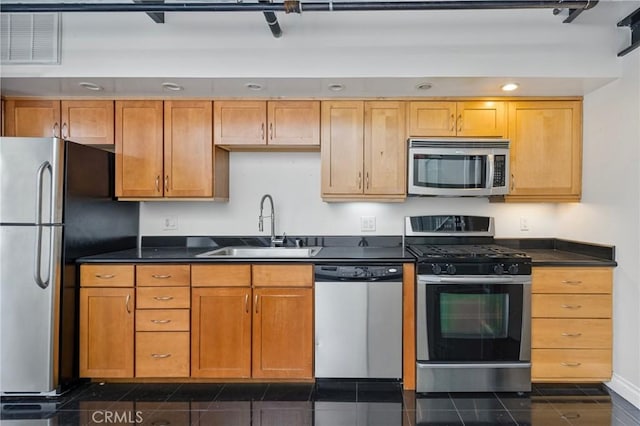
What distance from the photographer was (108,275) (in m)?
2.64

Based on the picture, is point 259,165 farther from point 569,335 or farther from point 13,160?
point 569,335

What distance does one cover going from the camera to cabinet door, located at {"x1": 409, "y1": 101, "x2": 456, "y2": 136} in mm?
2977

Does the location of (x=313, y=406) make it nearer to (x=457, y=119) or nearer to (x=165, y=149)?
(x=165, y=149)

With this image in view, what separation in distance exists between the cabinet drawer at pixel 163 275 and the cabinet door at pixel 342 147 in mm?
1220

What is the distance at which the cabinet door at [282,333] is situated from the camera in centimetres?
263

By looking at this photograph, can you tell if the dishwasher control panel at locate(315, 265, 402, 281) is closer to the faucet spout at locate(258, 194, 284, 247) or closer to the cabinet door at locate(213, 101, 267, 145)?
the faucet spout at locate(258, 194, 284, 247)

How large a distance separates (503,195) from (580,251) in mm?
752

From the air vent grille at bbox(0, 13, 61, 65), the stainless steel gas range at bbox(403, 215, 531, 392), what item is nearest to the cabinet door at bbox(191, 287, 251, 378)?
the stainless steel gas range at bbox(403, 215, 531, 392)

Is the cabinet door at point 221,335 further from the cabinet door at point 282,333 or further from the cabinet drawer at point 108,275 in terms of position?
the cabinet drawer at point 108,275

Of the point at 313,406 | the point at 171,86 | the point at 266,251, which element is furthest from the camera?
the point at 266,251

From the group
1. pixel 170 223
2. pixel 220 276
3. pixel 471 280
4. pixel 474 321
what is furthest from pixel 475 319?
pixel 170 223

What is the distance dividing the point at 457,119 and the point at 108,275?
9.48 ft

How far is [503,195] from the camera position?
300 centimetres

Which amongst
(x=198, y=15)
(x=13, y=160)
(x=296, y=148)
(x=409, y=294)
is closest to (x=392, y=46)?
(x=296, y=148)
